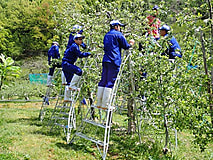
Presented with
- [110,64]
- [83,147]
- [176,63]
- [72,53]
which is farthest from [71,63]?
[176,63]

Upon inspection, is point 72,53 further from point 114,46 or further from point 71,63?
point 114,46

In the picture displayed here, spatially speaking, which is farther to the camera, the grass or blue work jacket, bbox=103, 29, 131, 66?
blue work jacket, bbox=103, 29, 131, 66

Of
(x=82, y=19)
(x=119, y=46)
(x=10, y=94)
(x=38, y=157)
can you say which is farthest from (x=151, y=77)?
(x=10, y=94)

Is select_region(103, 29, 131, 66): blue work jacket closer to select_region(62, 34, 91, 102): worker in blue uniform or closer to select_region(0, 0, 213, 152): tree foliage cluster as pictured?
select_region(0, 0, 213, 152): tree foliage cluster

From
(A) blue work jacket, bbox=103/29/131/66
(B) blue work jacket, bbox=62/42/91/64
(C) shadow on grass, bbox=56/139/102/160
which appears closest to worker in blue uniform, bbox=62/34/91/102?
(B) blue work jacket, bbox=62/42/91/64

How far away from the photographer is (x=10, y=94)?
18.9m

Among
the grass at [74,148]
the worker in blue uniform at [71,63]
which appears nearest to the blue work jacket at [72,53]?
the worker in blue uniform at [71,63]

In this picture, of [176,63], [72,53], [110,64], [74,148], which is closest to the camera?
[176,63]

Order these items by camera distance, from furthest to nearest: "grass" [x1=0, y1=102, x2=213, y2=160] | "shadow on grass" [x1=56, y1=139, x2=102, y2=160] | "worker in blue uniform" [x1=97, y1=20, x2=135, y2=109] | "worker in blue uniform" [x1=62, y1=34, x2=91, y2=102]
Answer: "worker in blue uniform" [x1=62, y1=34, x2=91, y2=102]
"shadow on grass" [x1=56, y1=139, x2=102, y2=160]
"worker in blue uniform" [x1=97, y1=20, x2=135, y2=109]
"grass" [x1=0, y1=102, x2=213, y2=160]

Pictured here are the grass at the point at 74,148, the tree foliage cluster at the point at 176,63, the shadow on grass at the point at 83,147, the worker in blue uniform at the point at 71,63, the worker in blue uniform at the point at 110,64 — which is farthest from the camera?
the worker in blue uniform at the point at 71,63

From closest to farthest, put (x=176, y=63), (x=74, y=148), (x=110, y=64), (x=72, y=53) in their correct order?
(x=176, y=63), (x=110, y=64), (x=74, y=148), (x=72, y=53)

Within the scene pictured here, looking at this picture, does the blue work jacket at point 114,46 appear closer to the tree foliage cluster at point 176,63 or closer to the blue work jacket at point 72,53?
the tree foliage cluster at point 176,63

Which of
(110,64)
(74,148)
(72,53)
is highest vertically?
(72,53)

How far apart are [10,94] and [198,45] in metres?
16.3
